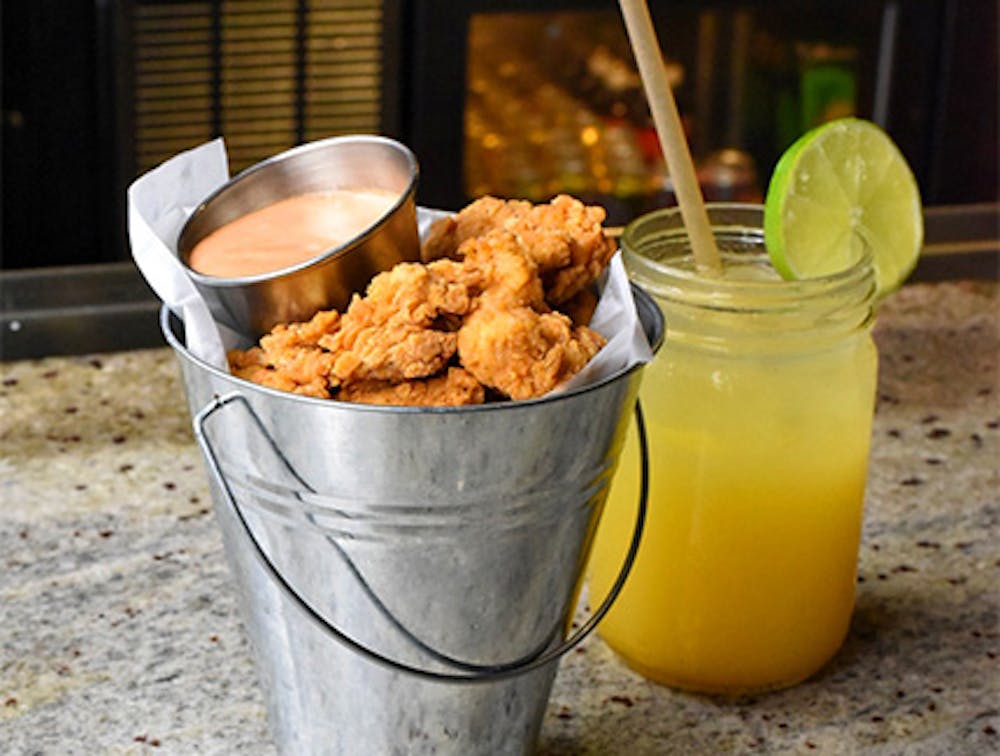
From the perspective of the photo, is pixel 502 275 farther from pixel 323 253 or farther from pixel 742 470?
pixel 742 470

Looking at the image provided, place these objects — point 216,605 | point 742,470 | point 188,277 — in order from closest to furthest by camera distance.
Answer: point 188,277 < point 742,470 < point 216,605

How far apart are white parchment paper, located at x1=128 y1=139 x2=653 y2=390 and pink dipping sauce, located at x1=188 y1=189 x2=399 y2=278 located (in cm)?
2

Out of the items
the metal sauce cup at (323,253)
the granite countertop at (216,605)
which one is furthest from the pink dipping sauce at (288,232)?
the granite countertop at (216,605)

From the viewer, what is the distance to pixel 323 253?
841mm

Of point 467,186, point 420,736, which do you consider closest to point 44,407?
point 420,736

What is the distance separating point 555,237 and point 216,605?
401 mm

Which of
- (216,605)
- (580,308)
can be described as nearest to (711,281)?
(580,308)

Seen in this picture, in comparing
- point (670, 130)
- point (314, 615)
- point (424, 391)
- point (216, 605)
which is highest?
point (670, 130)

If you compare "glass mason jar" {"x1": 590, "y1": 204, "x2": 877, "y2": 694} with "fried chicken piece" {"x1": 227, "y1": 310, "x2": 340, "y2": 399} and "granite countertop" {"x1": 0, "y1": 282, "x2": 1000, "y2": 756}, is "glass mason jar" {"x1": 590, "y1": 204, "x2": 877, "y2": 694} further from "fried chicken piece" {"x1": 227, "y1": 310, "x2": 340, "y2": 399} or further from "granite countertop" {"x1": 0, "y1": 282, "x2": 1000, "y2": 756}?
"fried chicken piece" {"x1": 227, "y1": 310, "x2": 340, "y2": 399}

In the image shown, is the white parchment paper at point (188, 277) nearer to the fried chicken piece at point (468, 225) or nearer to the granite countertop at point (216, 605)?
the fried chicken piece at point (468, 225)

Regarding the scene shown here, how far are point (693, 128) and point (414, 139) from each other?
0.52 metres

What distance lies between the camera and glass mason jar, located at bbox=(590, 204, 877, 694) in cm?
98

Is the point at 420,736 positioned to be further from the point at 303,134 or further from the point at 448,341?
the point at 303,134

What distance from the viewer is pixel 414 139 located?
2037mm
